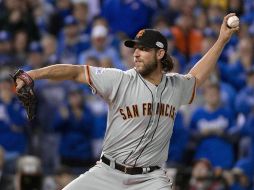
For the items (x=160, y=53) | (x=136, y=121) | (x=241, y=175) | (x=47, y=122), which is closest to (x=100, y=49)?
(x=47, y=122)

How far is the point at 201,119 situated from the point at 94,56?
81.1 inches

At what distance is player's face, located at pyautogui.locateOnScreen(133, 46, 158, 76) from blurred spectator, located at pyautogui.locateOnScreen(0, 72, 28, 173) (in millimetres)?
4202

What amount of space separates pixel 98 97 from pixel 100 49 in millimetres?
1450

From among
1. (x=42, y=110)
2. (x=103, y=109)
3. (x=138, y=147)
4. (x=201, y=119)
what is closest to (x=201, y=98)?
(x=201, y=119)

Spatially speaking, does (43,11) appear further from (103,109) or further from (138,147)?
(138,147)

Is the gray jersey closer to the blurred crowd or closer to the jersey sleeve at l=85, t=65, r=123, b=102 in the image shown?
the jersey sleeve at l=85, t=65, r=123, b=102

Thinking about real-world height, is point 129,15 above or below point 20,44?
above

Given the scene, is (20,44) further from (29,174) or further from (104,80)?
(104,80)

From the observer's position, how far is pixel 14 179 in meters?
10.6

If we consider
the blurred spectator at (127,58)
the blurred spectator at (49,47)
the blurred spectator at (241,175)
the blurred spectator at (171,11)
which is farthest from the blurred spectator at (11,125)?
the blurred spectator at (171,11)

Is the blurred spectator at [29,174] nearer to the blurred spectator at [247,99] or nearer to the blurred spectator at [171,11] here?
the blurred spectator at [247,99]

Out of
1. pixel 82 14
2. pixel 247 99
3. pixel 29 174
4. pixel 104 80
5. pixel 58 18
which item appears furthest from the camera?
pixel 58 18

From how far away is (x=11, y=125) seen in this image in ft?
37.4

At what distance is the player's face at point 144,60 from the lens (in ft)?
24.0
